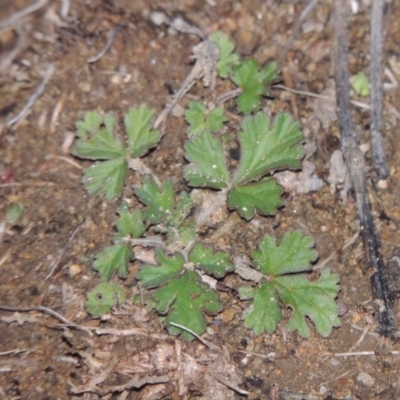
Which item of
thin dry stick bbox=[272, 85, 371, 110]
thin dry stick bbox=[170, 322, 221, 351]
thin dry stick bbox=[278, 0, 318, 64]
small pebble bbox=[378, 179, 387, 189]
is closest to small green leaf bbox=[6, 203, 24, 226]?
thin dry stick bbox=[170, 322, 221, 351]

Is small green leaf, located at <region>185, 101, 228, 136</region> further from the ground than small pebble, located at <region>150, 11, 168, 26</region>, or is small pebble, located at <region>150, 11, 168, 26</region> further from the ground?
small pebble, located at <region>150, 11, 168, 26</region>

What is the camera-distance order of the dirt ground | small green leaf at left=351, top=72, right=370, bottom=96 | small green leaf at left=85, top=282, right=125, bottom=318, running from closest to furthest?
the dirt ground, small green leaf at left=85, top=282, right=125, bottom=318, small green leaf at left=351, top=72, right=370, bottom=96

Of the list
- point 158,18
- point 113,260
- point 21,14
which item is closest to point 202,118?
point 158,18

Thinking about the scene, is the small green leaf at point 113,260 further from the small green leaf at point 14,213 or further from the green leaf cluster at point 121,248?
the small green leaf at point 14,213

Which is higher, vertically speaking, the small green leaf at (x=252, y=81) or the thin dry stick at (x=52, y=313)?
the small green leaf at (x=252, y=81)

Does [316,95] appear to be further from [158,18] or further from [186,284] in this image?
[186,284]

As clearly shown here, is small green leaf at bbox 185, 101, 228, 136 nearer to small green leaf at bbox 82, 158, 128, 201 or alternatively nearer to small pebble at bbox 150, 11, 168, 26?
small green leaf at bbox 82, 158, 128, 201

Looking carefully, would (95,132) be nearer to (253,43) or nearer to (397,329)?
(253,43)

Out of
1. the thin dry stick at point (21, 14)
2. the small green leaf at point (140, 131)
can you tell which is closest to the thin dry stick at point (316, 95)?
the small green leaf at point (140, 131)
